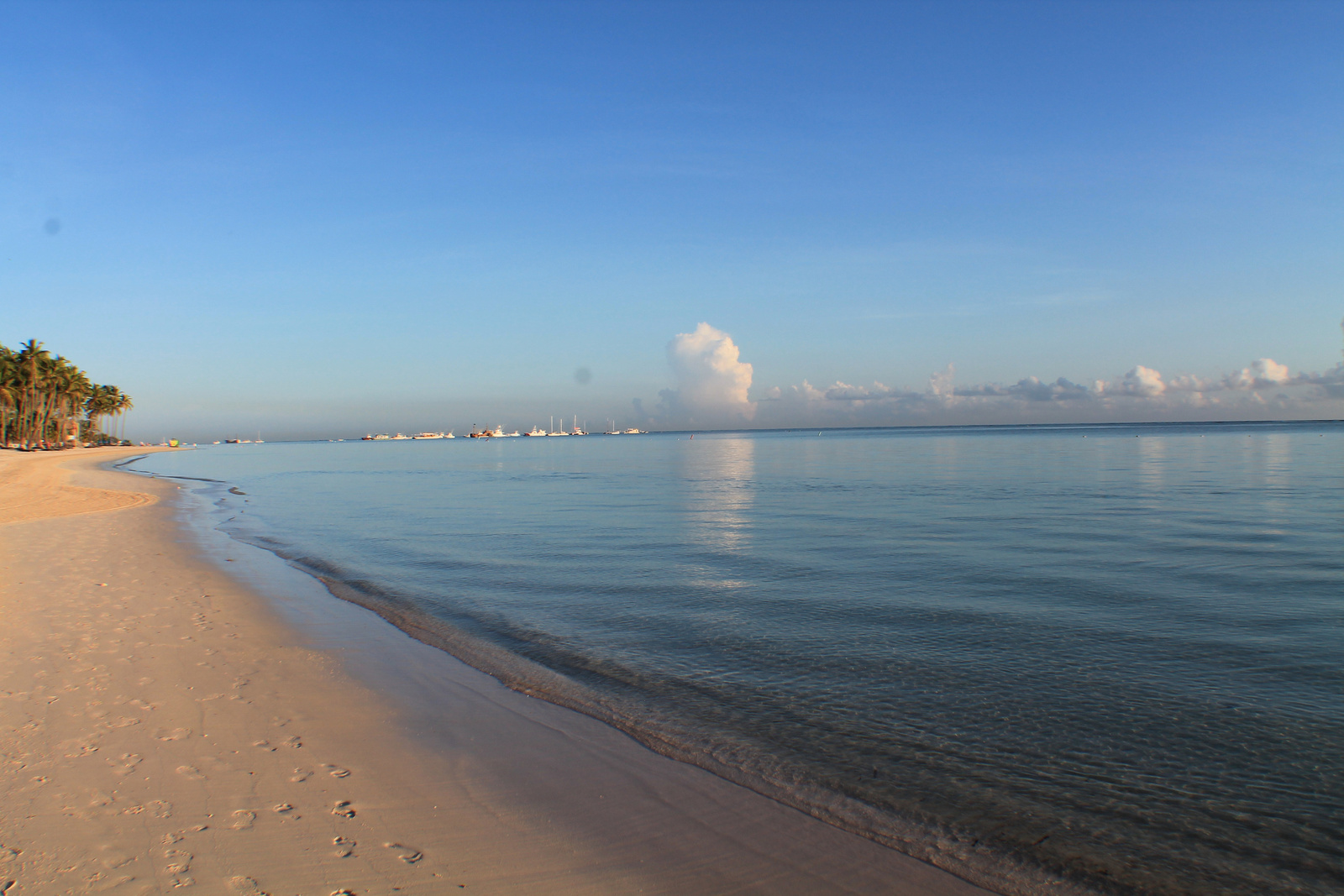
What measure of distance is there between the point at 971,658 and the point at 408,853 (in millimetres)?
7608

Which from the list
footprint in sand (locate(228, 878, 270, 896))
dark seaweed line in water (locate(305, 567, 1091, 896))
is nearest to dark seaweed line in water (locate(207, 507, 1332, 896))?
dark seaweed line in water (locate(305, 567, 1091, 896))

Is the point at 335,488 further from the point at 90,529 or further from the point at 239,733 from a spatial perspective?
the point at 239,733

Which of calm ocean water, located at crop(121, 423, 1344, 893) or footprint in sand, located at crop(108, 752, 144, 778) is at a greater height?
footprint in sand, located at crop(108, 752, 144, 778)

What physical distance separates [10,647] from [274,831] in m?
7.58

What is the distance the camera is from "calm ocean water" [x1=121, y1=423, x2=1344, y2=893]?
5.77m

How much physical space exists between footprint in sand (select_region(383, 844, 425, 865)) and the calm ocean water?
288 cm

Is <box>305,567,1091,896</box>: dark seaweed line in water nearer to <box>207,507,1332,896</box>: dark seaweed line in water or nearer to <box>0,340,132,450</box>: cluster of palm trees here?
<box>207,507,1332,896</box>: dark seaweed line in water

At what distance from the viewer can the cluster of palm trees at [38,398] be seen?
322ft

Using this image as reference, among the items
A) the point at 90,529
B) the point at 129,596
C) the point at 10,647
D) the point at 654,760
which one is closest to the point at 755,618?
the point at 654,760

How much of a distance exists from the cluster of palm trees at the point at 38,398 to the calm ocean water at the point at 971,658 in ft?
341

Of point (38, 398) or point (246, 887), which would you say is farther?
point (38, 398)

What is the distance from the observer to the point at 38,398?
107m

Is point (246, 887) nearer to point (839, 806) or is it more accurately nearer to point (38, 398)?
point (839, 806)

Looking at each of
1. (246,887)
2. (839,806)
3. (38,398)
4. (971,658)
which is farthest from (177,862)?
(38,398)
